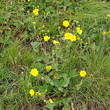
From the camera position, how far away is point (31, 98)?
1.52 metres

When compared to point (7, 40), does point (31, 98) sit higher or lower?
lower

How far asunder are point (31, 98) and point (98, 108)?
59 centimetres

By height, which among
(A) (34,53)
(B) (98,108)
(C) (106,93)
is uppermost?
(A) (34,53)

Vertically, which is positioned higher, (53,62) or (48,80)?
(53,62)

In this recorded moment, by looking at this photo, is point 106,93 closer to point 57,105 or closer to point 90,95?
point 90,95

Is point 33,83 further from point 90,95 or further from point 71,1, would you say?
point 71,1

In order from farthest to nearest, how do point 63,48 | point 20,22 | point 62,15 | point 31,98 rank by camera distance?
point 62,15 → point 20,22 → point 63,48 → point 31,98

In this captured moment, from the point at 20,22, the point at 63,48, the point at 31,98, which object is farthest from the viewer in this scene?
the point at 20,22

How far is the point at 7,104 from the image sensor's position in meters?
1.53

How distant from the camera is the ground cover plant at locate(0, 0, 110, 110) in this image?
153 cm

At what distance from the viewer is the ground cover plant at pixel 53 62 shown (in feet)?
5.02

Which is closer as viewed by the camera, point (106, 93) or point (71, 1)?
point (106, 93)

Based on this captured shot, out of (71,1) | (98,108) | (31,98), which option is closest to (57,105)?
(31,98)

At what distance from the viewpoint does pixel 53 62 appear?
61.3 inches
